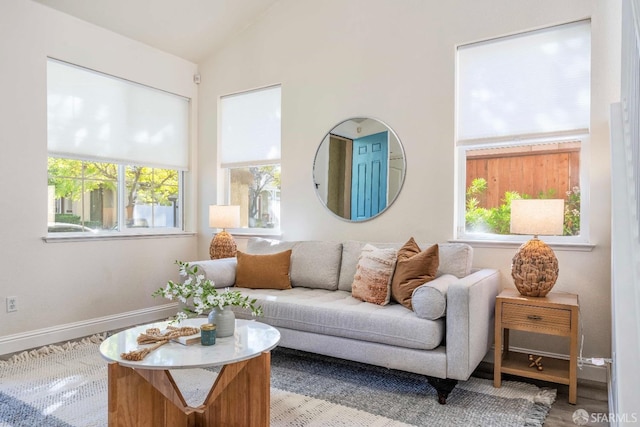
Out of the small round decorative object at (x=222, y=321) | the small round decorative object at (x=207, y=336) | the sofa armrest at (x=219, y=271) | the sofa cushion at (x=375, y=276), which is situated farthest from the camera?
the sofa armrest at (x=219, y=271)

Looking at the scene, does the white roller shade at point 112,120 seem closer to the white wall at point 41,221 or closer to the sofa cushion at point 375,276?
the white wall at point 41,221

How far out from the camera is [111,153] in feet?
13.4

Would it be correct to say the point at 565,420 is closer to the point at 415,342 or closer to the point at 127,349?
the point at 415,342

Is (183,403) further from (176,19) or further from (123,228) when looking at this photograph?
(176,19)

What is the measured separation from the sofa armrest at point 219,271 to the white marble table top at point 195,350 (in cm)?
117

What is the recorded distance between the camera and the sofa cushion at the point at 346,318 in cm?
251

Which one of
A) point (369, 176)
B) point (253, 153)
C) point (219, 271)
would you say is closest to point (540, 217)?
point (369, 176)

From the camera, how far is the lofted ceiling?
378 centimetres

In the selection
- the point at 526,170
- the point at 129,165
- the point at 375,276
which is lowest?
the point at 375,276

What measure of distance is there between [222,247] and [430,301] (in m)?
2.35

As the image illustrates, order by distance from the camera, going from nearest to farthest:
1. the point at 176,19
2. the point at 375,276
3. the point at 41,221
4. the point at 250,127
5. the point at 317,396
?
1. the point at 317,396
2. the point at 375,276
3. the point at 41,221
4. the point at 176,19
5. the point at 250,127

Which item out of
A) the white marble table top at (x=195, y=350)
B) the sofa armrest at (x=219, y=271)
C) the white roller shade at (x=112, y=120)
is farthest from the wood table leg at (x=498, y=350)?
the white roller shade at (x=112, y=120)

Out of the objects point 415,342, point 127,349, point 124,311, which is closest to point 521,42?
point 415,342

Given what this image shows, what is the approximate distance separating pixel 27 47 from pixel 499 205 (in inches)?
152
